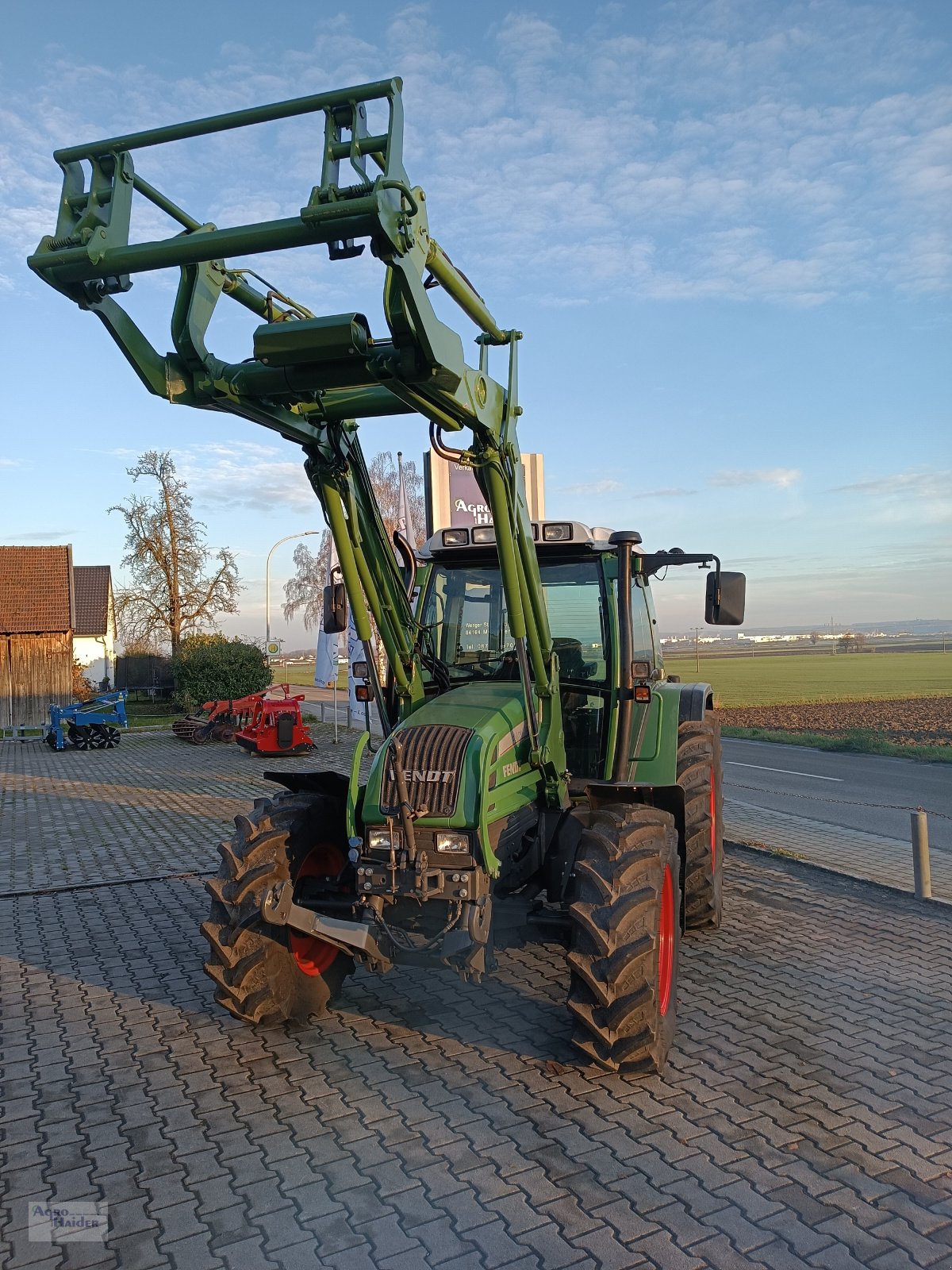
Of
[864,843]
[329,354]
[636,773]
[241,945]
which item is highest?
[329,354]

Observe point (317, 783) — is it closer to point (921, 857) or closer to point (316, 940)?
point (316, 940)

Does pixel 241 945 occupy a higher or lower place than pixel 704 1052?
higher

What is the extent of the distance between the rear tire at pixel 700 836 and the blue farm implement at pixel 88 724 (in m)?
19.2

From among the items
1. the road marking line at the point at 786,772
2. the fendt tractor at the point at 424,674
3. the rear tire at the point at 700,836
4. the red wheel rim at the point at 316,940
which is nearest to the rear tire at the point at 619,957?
the fendt tractor at the point at 424,674

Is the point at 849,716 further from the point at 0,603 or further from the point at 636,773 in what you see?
the point at 0,603

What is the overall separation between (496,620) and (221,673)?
2479cm

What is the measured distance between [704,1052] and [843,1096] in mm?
686

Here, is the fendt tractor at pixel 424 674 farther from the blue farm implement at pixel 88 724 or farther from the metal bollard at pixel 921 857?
the blue farm implement at pixel 88 724

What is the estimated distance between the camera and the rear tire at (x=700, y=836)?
6168 mm

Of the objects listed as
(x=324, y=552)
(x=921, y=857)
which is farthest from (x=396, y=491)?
(x=921, y=857)

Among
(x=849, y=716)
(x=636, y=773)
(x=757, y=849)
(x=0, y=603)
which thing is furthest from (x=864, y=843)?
(x=0, y=603)

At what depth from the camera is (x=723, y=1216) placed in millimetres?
3258

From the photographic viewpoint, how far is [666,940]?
4.73 m

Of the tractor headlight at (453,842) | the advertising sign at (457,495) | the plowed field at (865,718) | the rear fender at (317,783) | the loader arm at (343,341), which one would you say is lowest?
the plowed field at (865,718)
